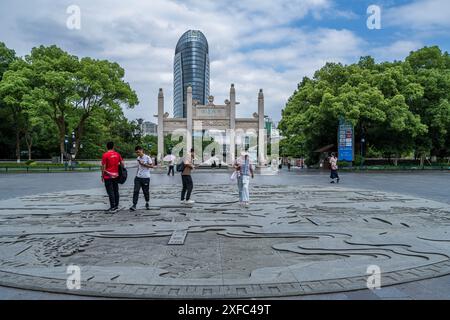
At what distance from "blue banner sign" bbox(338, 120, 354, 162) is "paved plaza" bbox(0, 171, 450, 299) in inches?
1054

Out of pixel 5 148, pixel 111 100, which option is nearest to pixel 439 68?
pixel 111 100

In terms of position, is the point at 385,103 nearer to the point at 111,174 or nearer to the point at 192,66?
the point at 111,174

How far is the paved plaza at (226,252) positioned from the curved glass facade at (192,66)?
11608 cm

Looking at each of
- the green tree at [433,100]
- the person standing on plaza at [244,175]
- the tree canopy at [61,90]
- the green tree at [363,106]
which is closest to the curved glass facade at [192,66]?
the tree canopy at [61,90]

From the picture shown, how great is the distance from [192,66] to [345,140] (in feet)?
324

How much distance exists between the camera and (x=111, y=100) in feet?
136

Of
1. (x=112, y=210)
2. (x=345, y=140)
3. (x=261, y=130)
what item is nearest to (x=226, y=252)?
(x=112, y=210)

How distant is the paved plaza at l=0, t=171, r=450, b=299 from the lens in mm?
4332

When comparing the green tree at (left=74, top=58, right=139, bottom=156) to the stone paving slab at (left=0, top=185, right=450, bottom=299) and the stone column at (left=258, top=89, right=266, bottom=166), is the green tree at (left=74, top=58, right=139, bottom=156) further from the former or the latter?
the stone paving slab at (left=0, top=185, right=450, bottom=299)

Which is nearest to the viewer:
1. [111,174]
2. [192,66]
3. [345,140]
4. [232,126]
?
[111,174]

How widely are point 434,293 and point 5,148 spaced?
5763cm

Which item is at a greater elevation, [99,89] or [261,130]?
[99,89]

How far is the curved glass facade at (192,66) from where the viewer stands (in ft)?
421

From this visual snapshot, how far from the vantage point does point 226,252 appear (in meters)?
5.95
